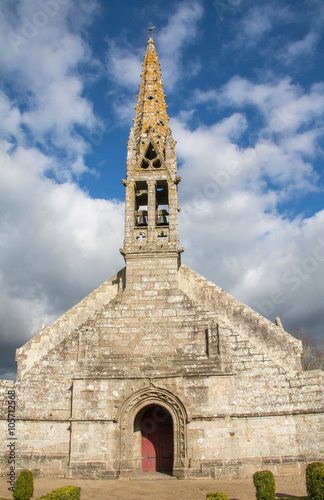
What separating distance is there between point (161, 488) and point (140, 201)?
11634 mm

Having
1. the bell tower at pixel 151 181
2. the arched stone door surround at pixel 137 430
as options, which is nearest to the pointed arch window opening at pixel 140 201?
the bell tower at pixel 151 181

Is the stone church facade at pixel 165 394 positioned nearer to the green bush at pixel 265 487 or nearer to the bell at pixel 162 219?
the bell at pixel 162 219

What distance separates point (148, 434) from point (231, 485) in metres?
3.40

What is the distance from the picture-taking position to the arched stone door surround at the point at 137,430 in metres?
12.1

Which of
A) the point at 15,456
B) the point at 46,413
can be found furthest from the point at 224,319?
the point at 15,456

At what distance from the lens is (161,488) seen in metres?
11.0

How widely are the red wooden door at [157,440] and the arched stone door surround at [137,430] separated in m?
0.53

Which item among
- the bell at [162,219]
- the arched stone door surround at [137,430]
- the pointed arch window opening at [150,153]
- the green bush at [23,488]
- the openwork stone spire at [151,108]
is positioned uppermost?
the openwork stone spire at [151,108]

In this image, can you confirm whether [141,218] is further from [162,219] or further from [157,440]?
[157,440]

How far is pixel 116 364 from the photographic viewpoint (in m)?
13.3

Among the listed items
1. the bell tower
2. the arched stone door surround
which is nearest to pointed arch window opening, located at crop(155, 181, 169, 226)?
the bell tower

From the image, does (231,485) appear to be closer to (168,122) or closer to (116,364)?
(116,364)

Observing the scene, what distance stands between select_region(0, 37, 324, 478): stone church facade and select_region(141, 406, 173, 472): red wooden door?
3 centimetres

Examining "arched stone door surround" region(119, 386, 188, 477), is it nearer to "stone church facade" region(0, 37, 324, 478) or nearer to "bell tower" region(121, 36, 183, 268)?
"stone church facade" region(0, 37, 324, 478)
